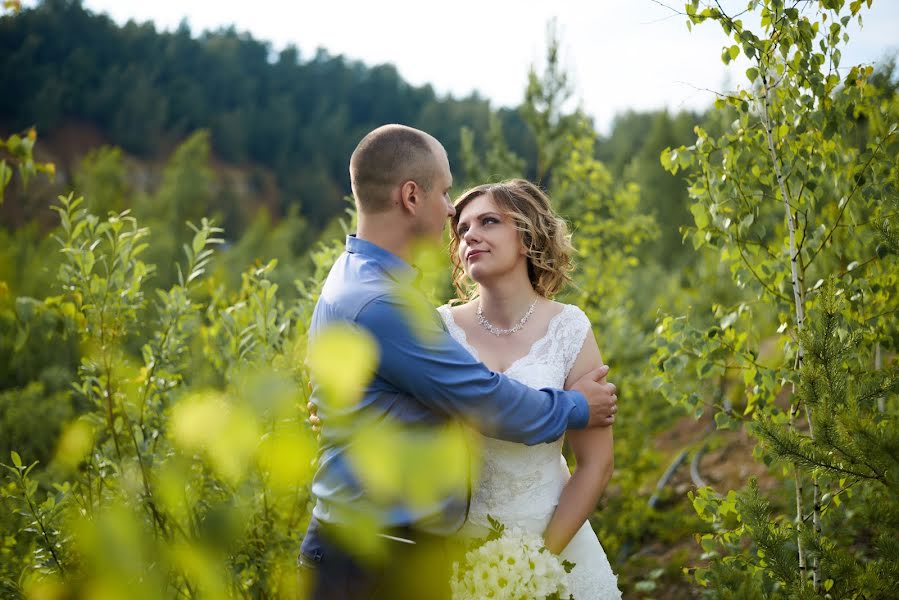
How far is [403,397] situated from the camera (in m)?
2.34

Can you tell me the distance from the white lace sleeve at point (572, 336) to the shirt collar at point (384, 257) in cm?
79

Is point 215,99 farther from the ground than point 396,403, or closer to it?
farther from the ground

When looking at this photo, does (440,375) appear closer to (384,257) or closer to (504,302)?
(384,257)

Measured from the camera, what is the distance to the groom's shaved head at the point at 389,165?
2541 mm

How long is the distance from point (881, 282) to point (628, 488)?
399 cm

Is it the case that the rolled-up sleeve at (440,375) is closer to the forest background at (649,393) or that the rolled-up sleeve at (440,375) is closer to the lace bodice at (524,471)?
the forest background at (649,393)

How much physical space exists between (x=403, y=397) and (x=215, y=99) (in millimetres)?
74436

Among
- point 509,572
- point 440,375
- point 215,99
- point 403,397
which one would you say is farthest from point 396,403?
point 215,99

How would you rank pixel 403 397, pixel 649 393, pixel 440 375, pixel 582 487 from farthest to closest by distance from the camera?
pixel 649 393 → pixel 582 487 → pixel 403 397 → pixel 440 375

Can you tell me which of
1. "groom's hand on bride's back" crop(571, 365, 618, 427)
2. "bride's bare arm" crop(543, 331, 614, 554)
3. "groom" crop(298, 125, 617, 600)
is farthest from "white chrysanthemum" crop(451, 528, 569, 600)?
"groom's hand on bride's back" crop(571, 365, 618, 427)

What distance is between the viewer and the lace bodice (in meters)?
2.79

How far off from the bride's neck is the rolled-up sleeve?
814 mm

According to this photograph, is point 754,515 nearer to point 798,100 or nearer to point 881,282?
point 881,282

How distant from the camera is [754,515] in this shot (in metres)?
2.32
